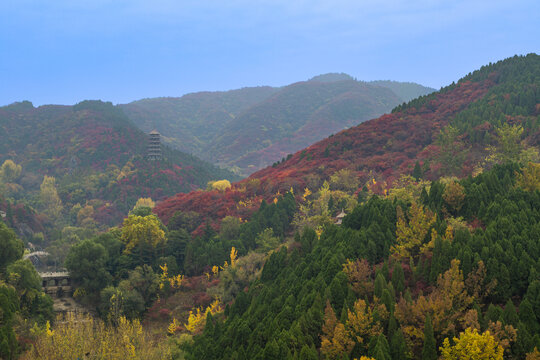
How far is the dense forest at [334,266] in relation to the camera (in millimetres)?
24203

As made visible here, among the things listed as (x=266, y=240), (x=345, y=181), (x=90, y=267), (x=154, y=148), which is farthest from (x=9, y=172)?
(x=266, y=240)

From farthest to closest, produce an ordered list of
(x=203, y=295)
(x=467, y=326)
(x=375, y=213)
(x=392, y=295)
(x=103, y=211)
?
(x=103, y=211) → (x=203, y=295) → (x=375, y=213) → (x=392, y=295) → (x=467, y=326)

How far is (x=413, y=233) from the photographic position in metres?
32.5

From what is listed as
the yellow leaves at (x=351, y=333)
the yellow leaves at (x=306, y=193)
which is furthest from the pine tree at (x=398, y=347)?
the yellow leaves at (x=306, y=193)

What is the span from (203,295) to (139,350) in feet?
52.9

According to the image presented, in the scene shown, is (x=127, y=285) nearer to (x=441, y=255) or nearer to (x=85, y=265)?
(x=85, y=265)

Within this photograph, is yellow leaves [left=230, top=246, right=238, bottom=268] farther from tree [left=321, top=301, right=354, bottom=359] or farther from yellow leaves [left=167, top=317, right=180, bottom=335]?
tree [left=321, top=301, right=354, bottom=359]

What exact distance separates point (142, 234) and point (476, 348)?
137 ft

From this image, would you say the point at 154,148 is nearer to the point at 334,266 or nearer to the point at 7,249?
the point at 7,249

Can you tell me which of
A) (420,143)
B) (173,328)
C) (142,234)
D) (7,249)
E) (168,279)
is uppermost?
(420,143)

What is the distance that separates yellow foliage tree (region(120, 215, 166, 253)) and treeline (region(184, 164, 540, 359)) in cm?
2060

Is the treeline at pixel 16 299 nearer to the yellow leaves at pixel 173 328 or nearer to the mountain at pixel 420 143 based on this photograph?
the yellow leaves at pixel 173 328

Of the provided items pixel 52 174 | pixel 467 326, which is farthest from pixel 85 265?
pixel 52 174

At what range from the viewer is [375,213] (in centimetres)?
3681
